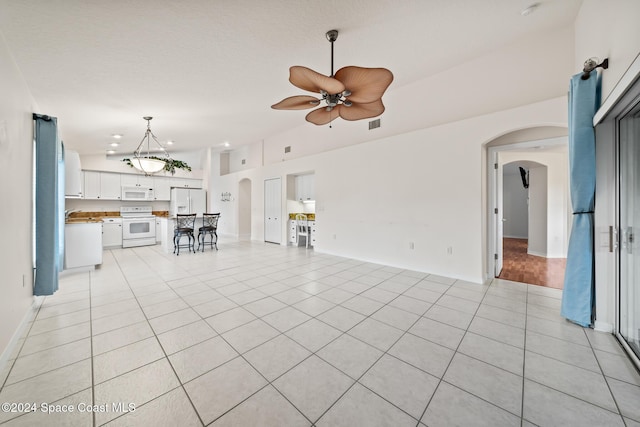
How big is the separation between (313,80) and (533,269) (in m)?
5.03

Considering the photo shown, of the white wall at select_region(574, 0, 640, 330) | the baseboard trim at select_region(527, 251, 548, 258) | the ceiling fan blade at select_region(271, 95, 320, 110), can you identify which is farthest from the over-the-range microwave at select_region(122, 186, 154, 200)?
the baseboard trim at select_region(527, 251, 548, 258)

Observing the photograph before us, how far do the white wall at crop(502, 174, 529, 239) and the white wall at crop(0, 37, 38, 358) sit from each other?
1153cm

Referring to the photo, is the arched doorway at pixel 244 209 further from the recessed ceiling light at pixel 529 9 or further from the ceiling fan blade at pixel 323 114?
the recessed ceiling light at pixel 529 9

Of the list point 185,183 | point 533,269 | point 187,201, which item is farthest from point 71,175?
point 533,269

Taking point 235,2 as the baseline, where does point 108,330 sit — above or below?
below

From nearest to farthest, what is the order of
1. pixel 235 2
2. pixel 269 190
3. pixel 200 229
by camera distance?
pixel 235 2
pixel 200 229
pixel 269 190

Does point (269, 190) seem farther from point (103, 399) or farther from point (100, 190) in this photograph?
point (103, 399)

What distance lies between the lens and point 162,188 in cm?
778

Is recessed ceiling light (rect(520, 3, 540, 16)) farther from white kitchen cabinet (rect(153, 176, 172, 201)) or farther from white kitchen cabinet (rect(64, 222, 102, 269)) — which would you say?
white kitchen cabinet (rect(153, 176, 172, 201))

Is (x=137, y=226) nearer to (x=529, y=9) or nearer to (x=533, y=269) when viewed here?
(x=529, y=9)

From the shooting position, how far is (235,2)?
2.24 m

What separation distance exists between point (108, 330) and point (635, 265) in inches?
182

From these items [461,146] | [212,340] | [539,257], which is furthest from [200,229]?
[539,257]

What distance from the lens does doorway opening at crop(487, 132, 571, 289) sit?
372cm
